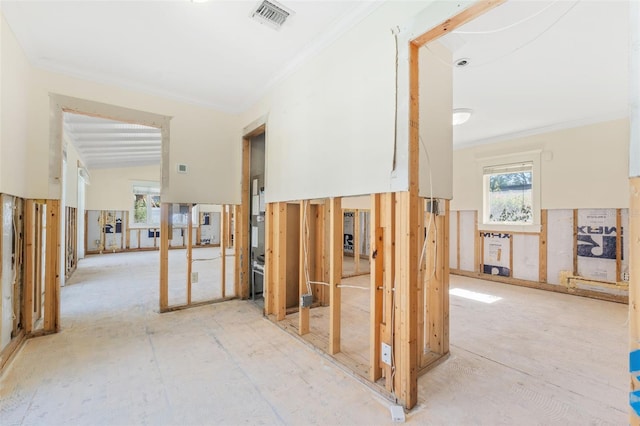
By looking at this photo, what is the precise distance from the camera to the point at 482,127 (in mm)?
4973

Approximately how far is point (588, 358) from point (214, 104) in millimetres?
5133

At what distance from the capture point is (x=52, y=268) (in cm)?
307

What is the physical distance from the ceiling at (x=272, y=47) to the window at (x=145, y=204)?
7.75 meters

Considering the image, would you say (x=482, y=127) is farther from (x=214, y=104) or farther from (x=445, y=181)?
(x=214, y=104)

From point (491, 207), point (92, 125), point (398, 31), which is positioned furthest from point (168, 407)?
point (491, 207)

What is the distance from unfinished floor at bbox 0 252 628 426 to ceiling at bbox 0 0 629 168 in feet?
8.45

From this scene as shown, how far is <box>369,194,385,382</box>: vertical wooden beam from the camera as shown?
2.17 m

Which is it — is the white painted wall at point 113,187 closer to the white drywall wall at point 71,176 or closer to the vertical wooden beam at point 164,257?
the white drywall wall at point 71,176

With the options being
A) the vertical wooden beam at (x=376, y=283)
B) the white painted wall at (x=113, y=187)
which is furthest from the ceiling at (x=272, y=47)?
the white painted wall at (x=113, y=187)

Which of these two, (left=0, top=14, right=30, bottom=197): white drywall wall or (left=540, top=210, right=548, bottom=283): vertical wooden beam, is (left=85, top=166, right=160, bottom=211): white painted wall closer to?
(left=0, top=14, right=30, bottom=197): white drywall wall

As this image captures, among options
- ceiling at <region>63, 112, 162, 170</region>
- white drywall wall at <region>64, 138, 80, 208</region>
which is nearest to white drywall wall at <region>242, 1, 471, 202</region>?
ceiling at <region>63, 112, 162, 170</region>

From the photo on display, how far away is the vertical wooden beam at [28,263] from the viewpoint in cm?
291

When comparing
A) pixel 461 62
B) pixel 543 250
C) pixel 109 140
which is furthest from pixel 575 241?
pixel 109 140

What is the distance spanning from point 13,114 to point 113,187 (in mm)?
8161
